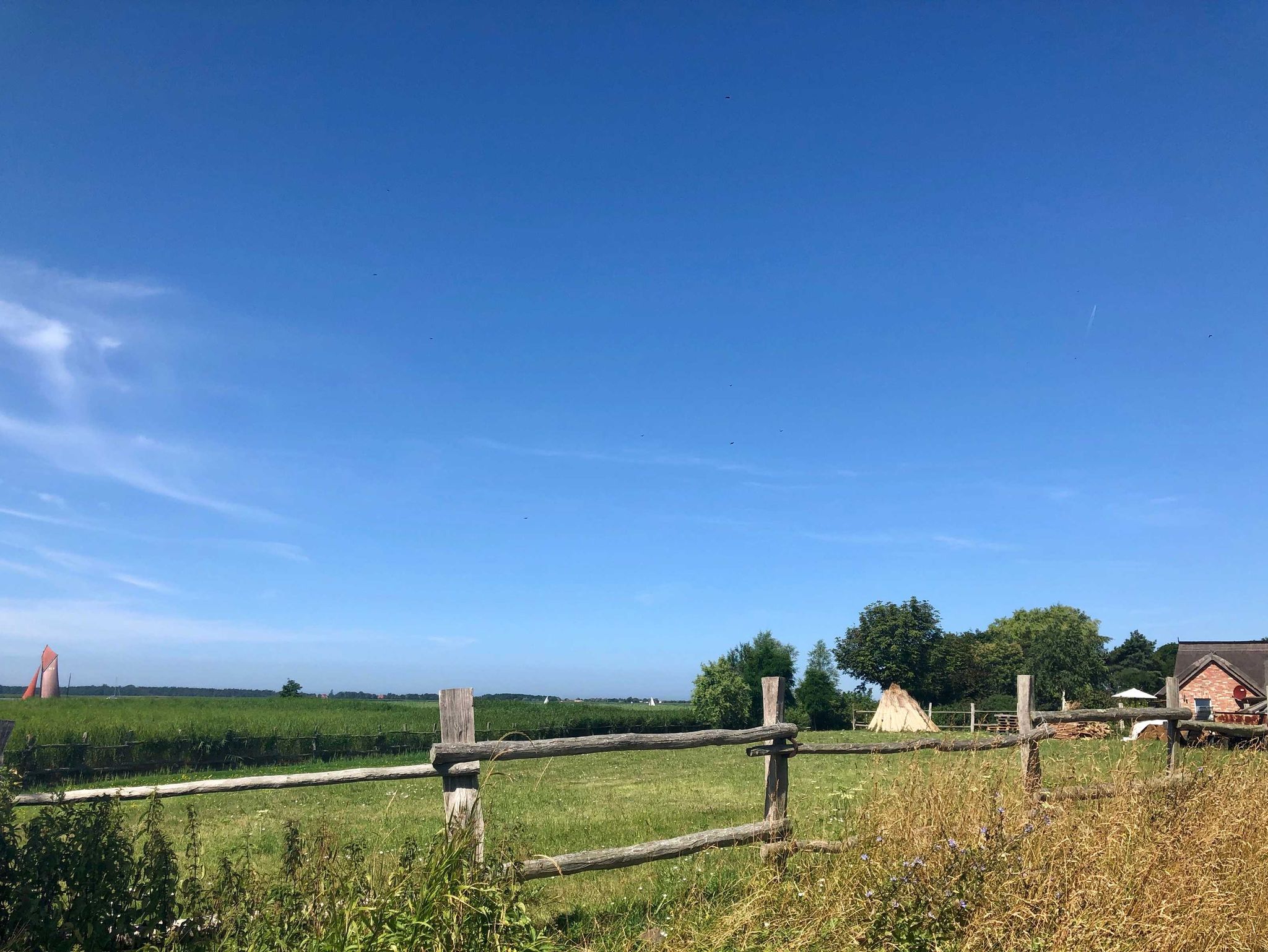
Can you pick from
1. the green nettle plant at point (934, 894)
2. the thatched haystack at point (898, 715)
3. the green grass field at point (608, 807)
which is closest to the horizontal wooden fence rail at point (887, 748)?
the green grass field at point (608, 807)

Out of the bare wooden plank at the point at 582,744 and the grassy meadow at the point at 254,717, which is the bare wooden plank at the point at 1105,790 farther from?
the grassy meadow at the point at 254,717

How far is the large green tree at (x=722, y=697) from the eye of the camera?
199 feet

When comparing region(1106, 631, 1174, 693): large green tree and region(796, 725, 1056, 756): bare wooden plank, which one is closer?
region(796, 725, 1056, 756): bare wooden plank

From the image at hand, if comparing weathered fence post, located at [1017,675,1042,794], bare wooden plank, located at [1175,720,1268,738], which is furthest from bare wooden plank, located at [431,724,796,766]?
bare wooden plank, located at [1175,720,1268,738]

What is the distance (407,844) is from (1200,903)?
185 inches

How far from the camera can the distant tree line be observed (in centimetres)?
6156

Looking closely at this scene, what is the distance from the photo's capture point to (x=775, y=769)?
6625 mm

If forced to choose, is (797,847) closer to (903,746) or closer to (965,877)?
(903,746)

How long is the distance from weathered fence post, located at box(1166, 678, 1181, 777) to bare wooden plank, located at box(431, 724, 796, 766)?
4635mm

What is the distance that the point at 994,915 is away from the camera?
4.51 metres

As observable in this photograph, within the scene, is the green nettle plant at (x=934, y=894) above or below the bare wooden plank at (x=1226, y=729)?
above

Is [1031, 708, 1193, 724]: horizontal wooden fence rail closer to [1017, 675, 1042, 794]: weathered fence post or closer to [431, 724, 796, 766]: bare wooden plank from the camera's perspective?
[1017, 675, 1042, 794]: weathered fence post

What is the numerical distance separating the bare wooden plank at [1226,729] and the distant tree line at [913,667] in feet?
155

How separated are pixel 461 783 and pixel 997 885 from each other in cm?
325
